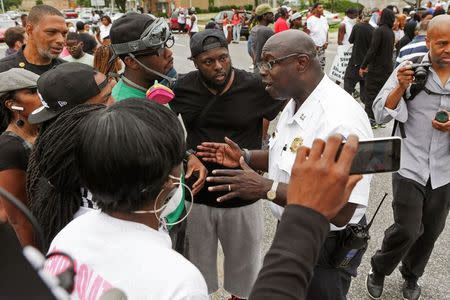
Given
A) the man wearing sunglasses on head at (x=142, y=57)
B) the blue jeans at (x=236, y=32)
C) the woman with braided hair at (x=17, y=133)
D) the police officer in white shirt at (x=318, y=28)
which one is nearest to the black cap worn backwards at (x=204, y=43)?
the man wearing sunglasses on head at (x=142, y=57)

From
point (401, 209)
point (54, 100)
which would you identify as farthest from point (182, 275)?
point (401, 209)

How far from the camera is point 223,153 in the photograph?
8.39 feet

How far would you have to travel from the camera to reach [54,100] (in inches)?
79.5

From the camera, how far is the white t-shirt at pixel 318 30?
9484 millimetres

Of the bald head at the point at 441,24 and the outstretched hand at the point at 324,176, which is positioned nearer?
the outstretched hand at the point at 324,176

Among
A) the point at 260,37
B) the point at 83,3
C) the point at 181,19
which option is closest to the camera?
the point at 260,37

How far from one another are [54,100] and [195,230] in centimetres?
133

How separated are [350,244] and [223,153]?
92 cm

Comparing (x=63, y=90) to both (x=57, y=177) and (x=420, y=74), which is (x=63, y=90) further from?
(x=420, y=74)

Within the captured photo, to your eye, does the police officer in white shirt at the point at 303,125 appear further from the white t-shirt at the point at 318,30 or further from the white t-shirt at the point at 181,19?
the white t-shirt at the point at 181,19

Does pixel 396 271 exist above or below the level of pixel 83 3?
below

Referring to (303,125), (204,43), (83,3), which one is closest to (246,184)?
(303,125)

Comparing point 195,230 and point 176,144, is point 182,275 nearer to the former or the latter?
point 176,144

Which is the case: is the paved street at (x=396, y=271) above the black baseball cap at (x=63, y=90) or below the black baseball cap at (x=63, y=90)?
below
